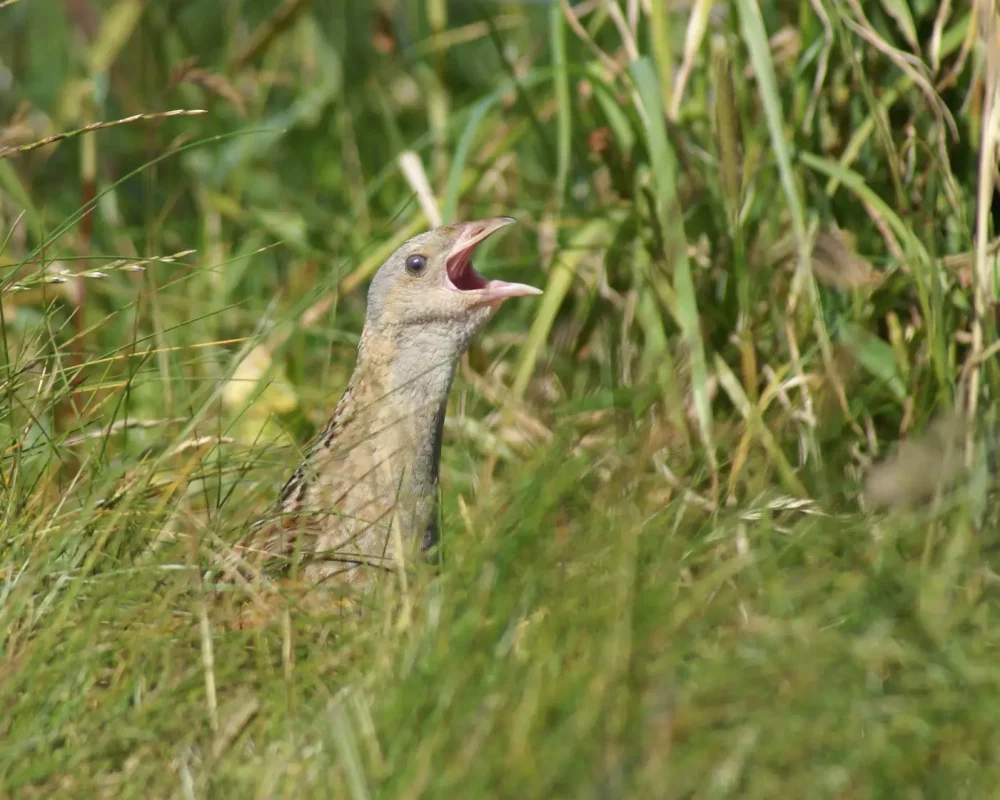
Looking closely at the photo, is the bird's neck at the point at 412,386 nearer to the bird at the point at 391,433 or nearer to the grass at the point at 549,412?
the bird at the point at 391,433

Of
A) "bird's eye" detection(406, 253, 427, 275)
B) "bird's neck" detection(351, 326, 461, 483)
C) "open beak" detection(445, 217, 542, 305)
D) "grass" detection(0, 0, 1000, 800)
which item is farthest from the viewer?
"bird's eye" detection(406, 253, 427, 275)

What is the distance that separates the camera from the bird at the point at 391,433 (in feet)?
9.12

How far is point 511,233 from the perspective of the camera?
4.65m

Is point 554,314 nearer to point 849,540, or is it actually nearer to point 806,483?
point 806,483

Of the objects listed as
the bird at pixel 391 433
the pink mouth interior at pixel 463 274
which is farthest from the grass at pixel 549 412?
the pink mouth interior at pixel 463 274

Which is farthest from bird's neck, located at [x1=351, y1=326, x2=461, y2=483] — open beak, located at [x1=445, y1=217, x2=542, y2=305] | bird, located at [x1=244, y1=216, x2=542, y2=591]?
open beak, located at [x1=445, y1=217, x2=542, y2=305]

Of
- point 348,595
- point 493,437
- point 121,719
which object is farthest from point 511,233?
point 121,719

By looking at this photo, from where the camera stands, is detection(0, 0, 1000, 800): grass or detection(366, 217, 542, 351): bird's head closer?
detection(0, 0, 1000, 800): grass

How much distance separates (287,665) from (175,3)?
3.64m

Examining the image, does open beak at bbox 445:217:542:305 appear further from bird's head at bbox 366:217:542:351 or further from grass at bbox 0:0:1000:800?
grass at bbox 0:0:1000:800

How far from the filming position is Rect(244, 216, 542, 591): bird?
9.12ft

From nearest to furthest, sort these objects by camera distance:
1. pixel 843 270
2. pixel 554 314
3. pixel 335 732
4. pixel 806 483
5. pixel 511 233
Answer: pixel 335 732
pixel 806 483
pixel 843 270
pixel 554 314
pixel 511 233

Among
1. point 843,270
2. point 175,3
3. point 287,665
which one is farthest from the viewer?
point 175,3

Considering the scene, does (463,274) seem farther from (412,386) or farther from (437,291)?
(412,386)
